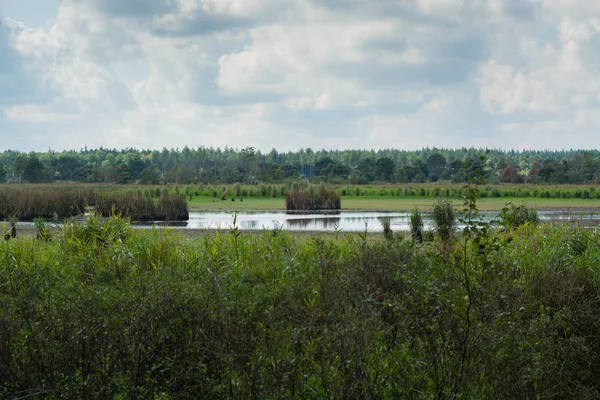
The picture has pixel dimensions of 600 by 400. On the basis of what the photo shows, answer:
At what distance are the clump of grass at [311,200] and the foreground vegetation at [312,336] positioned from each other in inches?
1021

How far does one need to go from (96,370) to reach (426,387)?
7.31ft

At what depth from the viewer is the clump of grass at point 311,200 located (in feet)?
109

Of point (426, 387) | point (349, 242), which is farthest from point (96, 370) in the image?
point (349, 242)

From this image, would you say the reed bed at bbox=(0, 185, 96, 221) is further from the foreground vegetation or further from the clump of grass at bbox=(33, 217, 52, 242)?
the foreground vegetation

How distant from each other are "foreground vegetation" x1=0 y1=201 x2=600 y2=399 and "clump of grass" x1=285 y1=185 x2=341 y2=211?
2594 centimetres

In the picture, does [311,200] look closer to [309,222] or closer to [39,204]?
[309,222]

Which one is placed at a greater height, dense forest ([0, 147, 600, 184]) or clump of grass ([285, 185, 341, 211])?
dense forest ([0, 147, 600, 184])

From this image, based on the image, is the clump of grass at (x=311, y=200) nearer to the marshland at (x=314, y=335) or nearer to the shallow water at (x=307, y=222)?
the shallow water at (x=307, y=222)

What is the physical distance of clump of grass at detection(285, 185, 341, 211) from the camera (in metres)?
33.3

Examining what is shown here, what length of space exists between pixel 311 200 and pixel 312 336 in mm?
28525

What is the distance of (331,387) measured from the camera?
3.58 metres

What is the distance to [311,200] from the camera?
110 ft

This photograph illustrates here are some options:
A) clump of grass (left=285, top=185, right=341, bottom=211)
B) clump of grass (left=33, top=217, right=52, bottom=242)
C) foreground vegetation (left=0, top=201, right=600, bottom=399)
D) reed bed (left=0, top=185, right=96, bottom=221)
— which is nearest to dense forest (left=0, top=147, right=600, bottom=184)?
clump of grass (left=285, top=185, right=341, bottom=211)

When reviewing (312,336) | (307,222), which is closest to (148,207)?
(307,222)
